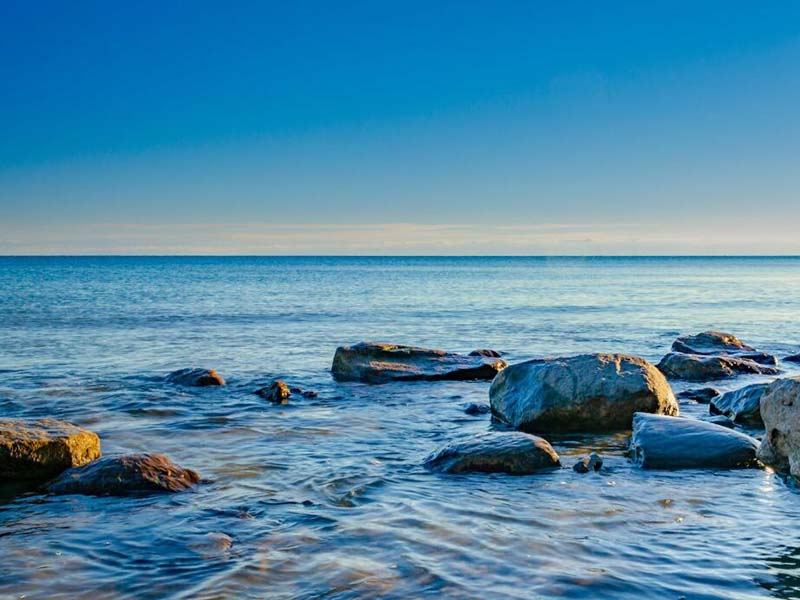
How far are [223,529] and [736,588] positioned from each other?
4114mm

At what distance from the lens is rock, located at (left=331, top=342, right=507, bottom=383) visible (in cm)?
1617

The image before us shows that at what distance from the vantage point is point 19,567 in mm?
6000

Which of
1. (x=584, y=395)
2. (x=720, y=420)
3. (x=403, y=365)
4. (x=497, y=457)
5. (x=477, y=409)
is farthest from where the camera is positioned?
(x=403, y=365)

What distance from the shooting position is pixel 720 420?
11.8 metres

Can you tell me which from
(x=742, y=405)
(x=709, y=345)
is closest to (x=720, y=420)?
(x=742, y=405)

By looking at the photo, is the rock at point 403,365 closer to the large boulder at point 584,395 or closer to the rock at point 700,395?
the rock at point 700,395

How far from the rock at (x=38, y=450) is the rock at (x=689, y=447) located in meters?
6.38

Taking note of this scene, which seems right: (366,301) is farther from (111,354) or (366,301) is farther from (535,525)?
(535,525)

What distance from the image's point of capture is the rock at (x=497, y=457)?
869 cm

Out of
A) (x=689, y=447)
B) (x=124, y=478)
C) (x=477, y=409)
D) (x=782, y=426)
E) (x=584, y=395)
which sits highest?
(x=782, y=426)

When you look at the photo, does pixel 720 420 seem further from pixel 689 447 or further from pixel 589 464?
pixel 589 464

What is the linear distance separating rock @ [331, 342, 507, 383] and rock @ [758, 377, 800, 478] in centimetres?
801

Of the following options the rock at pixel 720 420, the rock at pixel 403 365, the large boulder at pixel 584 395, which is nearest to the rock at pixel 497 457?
the large boulder at pixel 584 395

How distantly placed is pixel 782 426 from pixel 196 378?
34.9 feet
